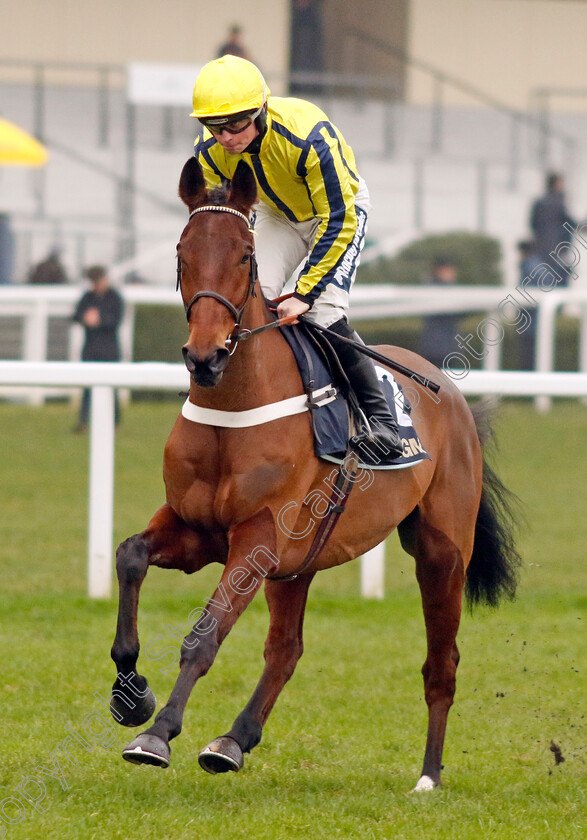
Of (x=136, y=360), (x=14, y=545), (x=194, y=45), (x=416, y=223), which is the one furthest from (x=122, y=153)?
(x=14, y=545)

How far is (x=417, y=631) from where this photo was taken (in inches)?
258

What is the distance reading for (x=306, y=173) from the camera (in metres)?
4.12

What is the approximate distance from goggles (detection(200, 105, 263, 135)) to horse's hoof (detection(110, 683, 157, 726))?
1.72 m

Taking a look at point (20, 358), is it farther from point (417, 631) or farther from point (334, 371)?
point (334, 371)

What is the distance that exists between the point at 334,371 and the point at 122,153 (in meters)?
16.1

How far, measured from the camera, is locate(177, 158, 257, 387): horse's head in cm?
355

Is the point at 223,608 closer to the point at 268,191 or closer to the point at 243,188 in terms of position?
the point at 243,188

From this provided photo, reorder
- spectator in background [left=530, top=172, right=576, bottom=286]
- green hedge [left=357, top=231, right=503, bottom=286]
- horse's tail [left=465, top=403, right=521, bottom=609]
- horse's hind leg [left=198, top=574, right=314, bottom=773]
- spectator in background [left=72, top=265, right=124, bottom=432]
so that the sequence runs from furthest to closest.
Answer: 1. green hedge [left=357, top=231, right=503, bottom=286]
2. spectator in background [left=530, top=172, right=576, bottom=286]
3. spectator in background [left=72, top=265, right=124, bottom=432]
4. horse's tail [left=465, top=403, right=521, bottom=609]
5. horse's hind leg [left=198, top=574, right=314, bottom=773]

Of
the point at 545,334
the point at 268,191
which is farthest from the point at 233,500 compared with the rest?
the point at 545,334

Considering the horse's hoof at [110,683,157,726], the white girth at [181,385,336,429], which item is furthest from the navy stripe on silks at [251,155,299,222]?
the horse's hoof at [110,683,157,726]

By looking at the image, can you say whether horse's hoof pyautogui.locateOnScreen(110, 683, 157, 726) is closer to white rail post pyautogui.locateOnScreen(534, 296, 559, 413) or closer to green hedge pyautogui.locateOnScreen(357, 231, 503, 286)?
white rail post pyautogui.locateOnScreen(534, 296, 559, 413)

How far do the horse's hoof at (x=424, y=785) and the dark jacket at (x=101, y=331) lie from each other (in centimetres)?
873

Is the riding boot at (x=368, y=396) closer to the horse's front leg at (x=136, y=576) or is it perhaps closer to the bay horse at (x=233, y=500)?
the bay horse at (x=233, y=500)

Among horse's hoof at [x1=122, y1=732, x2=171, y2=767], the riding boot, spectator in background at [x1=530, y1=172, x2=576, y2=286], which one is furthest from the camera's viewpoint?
spectator in background at [x1=530, y1=172, x2=576, y2=286]
